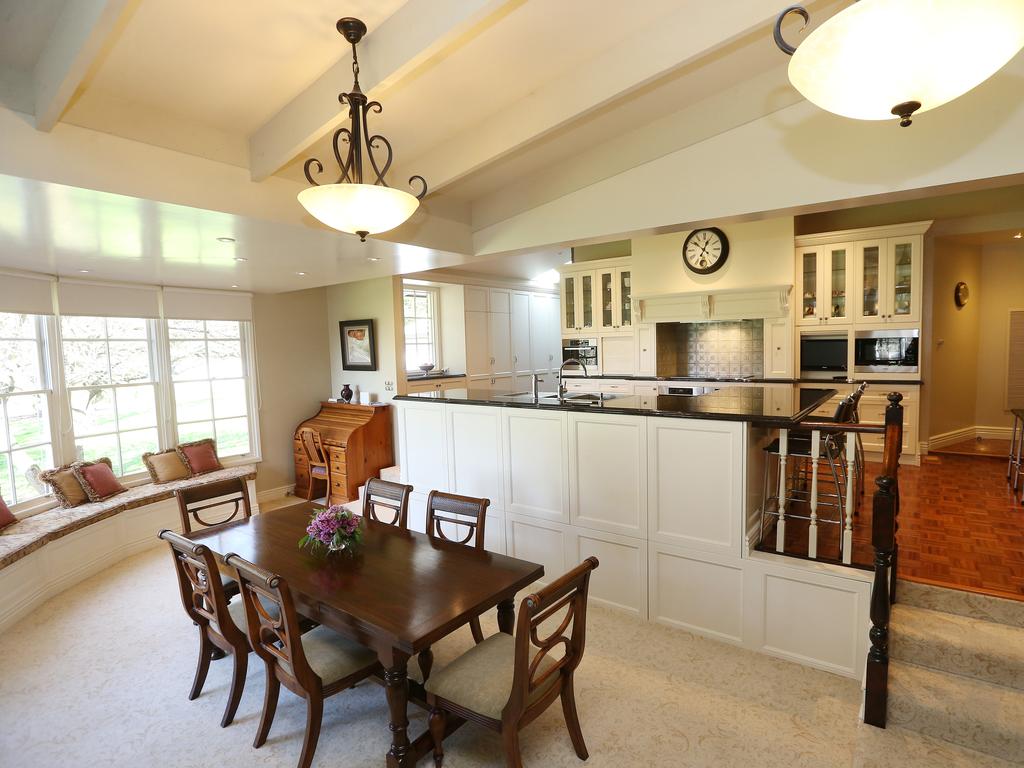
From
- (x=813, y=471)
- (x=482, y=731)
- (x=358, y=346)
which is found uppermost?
(x=358, y=346)

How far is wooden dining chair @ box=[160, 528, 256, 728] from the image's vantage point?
2.11 metres

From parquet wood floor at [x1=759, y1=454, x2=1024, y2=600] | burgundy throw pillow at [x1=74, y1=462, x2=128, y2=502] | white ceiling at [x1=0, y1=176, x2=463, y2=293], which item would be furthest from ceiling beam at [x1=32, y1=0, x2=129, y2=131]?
parquet wood floor at [x1=759, y1=454, x2=1024, y2=600]

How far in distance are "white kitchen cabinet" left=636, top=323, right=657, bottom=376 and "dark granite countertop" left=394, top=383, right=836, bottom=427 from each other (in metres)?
2.17

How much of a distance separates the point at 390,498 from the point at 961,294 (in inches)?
242

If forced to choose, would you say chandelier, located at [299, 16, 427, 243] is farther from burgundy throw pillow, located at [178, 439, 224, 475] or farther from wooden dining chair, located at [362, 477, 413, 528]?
burgundy throw pillow, located at [178, 439, 224, 475]

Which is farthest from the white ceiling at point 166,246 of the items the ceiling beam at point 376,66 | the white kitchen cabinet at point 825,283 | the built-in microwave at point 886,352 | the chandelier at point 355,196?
the built-in microwave at point 886,352

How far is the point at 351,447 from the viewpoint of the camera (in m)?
5.29

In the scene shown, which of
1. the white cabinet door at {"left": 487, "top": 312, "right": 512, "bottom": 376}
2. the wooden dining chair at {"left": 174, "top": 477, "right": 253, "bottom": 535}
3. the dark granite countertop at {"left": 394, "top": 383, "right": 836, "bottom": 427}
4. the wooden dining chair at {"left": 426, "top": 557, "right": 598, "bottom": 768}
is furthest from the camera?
the white cabinet door at {"left": 487, "top": 312, "right": 512, "bottom": 376}

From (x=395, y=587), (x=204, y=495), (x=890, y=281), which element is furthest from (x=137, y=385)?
(x=890, y=281)

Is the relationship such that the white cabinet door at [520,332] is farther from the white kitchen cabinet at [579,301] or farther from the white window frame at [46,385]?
the white window frame at [46,385]

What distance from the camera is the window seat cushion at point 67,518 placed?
3.31 m

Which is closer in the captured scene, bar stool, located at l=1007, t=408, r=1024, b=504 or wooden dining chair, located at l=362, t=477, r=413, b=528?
wooden dining chair, located at l=362, t=477, r=413, b=528

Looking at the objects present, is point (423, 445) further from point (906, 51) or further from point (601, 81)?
point (906, 51)

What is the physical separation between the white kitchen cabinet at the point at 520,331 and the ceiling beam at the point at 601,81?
4420 mm
